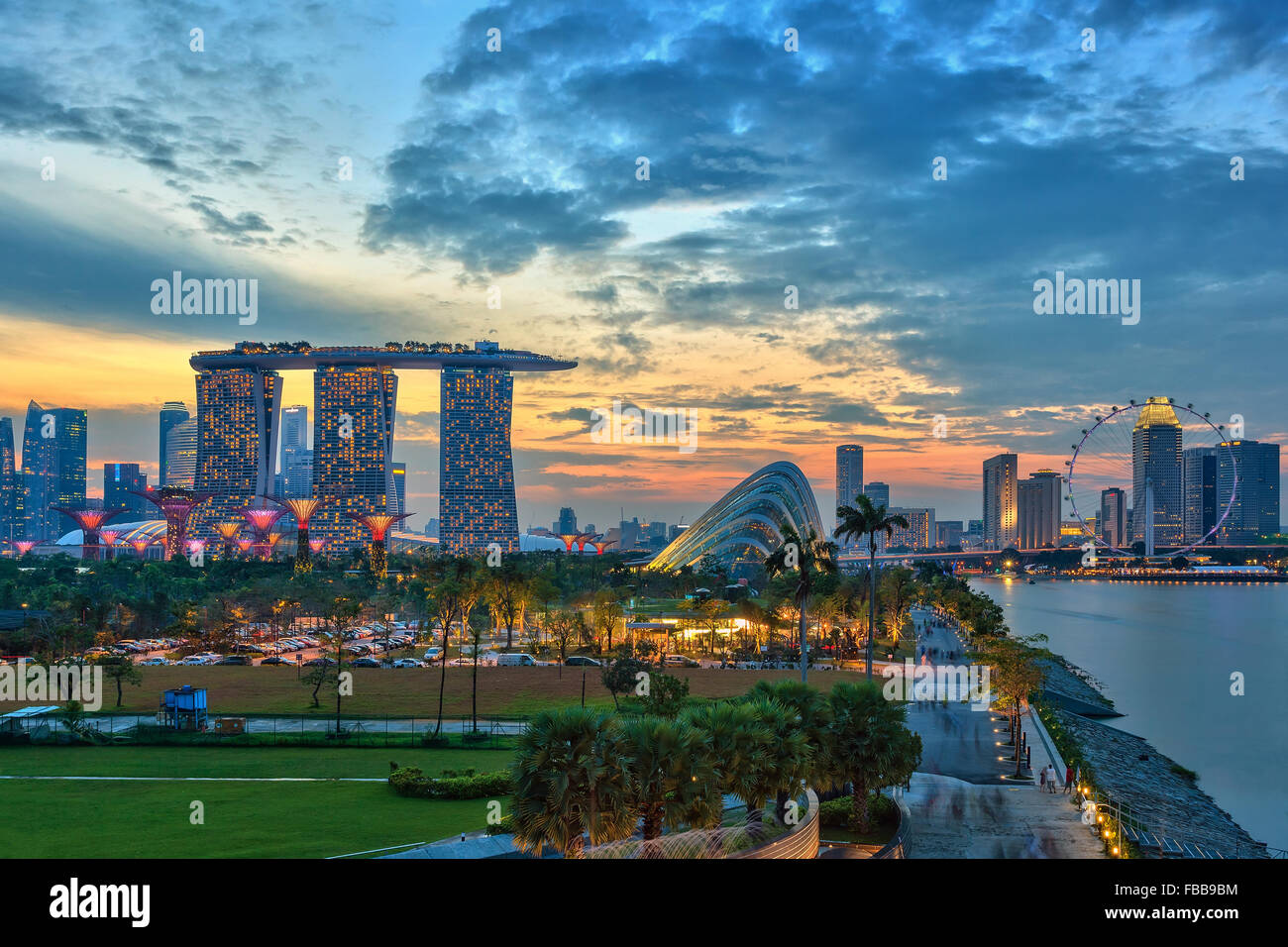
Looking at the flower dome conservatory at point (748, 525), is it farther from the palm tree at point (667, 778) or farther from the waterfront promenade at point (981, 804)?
the palm tree at point (667, 778)

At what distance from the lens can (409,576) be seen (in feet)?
317

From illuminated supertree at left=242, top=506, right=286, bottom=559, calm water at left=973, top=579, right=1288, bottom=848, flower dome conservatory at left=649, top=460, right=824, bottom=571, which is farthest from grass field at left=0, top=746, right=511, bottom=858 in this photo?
illuminated supertree at left=242, top=506, right=286, bottom=559

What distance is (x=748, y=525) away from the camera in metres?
123

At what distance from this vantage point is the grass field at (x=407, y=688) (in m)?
38.5

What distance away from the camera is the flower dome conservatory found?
12156 centimetres

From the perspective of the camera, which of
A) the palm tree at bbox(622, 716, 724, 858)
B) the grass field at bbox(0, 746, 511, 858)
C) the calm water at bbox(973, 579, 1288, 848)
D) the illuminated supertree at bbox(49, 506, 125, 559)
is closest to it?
the palm tree at bbox(622, 716, 724, 858)

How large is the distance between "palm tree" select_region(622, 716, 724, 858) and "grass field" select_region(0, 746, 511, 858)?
768 cm

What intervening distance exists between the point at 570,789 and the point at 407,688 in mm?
31376

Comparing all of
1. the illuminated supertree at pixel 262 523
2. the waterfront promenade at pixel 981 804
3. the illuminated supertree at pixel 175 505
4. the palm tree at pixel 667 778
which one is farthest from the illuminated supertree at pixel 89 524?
the palm tree at pixel 667 778

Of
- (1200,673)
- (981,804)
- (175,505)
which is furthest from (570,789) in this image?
(175,505)

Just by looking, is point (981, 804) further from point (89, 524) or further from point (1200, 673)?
point (89, 524)

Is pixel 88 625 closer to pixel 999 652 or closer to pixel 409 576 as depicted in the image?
pixel 409 576

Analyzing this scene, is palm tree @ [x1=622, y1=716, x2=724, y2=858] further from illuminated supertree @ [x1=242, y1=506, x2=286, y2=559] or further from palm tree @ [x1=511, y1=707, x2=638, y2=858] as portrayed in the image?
illuminated supertree @ [x1=242, y1=506, x2=286, y2=559]
